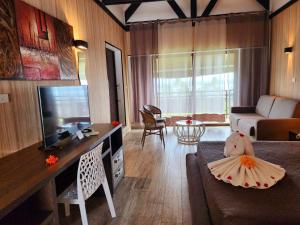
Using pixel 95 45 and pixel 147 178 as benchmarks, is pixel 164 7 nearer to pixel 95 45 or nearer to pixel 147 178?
pixel 95 45

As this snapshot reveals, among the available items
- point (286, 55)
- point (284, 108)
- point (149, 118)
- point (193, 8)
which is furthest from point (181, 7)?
point (284, 108)

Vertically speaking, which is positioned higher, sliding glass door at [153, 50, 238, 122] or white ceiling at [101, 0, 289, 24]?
white ceiling at [101, 0, 289, 24]

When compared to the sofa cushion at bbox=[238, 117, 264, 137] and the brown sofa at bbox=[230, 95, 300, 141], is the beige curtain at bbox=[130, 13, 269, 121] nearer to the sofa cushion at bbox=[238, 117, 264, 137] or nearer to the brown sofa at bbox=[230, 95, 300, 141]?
the brown sofa at bbox=[230, 95, 300, 141]

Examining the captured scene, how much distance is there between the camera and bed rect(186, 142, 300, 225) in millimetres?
1188

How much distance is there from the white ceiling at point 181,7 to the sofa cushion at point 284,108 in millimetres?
2343

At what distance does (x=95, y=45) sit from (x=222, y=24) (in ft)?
10.9

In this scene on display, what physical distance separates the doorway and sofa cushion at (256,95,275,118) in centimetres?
320

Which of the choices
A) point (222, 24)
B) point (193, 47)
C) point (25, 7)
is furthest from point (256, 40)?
point (25, 7)

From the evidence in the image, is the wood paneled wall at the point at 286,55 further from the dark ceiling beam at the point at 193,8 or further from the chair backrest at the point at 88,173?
the chair backrest at the point at 88,173

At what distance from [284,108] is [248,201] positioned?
323 centimetres

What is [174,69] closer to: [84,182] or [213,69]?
[213,69]

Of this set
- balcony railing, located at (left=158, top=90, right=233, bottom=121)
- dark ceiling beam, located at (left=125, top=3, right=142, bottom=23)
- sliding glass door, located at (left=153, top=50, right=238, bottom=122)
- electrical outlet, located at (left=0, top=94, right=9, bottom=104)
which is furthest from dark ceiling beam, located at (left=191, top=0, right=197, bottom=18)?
electrical outlet, located at (left=0, top=94, right=9, bottom=104)

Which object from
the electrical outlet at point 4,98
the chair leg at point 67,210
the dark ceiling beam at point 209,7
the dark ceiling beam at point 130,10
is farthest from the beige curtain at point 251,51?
the electrical outlet at point 4,98

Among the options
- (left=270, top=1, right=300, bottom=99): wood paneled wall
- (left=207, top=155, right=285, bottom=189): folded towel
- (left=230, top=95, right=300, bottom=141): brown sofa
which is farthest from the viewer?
(left=270, top=1, right=300, bottom=99): wood paneled wall
